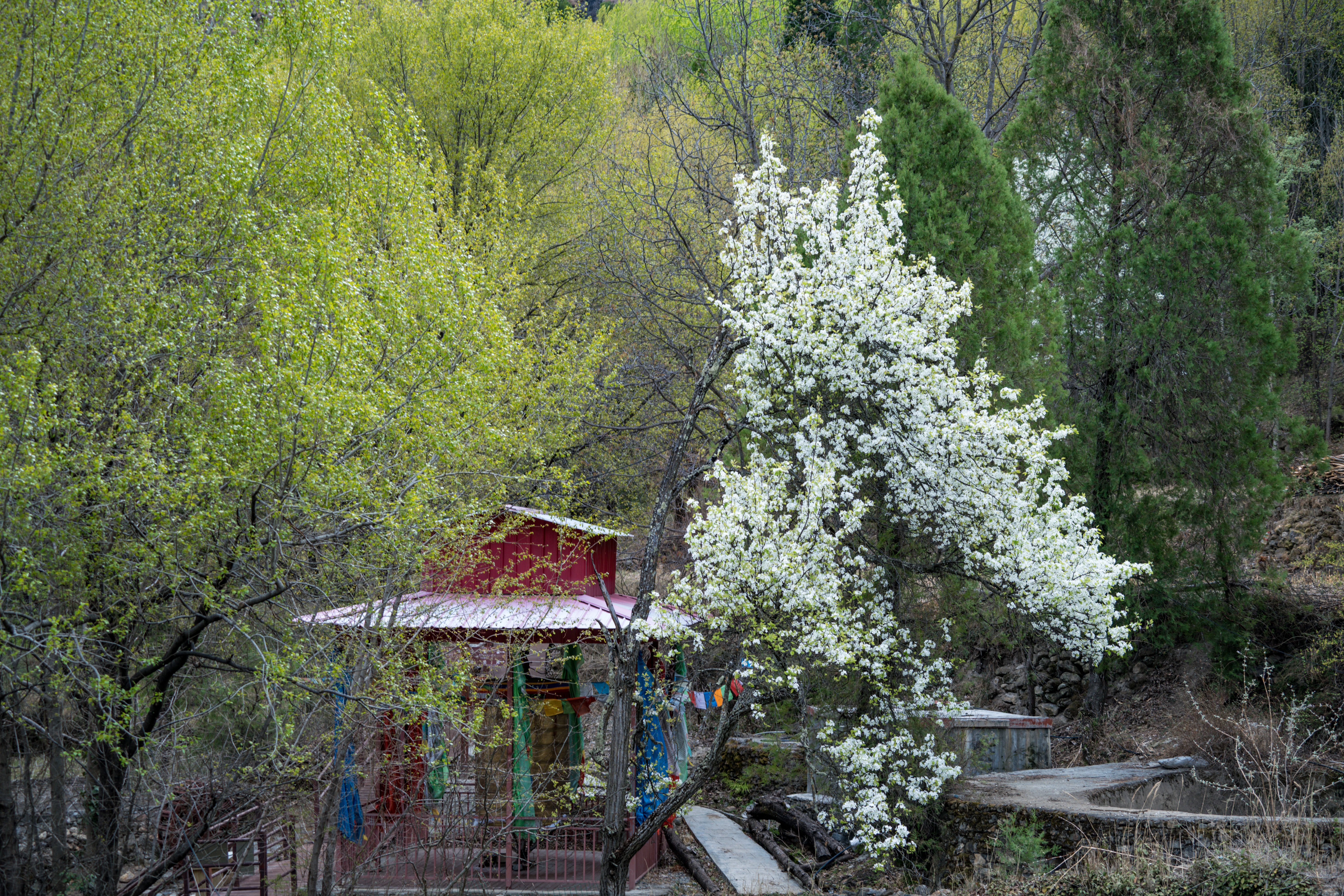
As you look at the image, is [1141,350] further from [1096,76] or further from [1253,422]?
[1096,76]

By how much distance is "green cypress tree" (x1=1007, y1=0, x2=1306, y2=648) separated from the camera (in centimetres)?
1483

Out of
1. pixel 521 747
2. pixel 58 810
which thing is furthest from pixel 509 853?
pixel 58 810

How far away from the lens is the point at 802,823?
521 inches

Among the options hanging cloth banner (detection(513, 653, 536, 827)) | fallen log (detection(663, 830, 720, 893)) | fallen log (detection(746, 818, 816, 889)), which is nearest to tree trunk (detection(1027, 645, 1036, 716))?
fallen log (detection(746, 818, 816, 889))

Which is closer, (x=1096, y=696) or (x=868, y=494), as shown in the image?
(x=868, y=494)

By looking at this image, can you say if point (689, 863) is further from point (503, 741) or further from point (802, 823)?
point (503, 741)

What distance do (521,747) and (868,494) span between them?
14.6 ft

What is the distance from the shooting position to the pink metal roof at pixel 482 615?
9.87m

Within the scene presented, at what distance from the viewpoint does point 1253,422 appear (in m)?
14.7

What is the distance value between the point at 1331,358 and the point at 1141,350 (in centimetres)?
757

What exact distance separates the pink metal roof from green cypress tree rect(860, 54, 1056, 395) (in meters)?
5.43

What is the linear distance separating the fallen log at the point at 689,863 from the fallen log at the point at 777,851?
100 centimetres

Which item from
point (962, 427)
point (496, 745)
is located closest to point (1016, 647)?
point (962, 427)

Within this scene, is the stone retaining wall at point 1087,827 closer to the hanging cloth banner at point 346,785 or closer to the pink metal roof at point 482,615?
the pink metal roof at point 482,615
